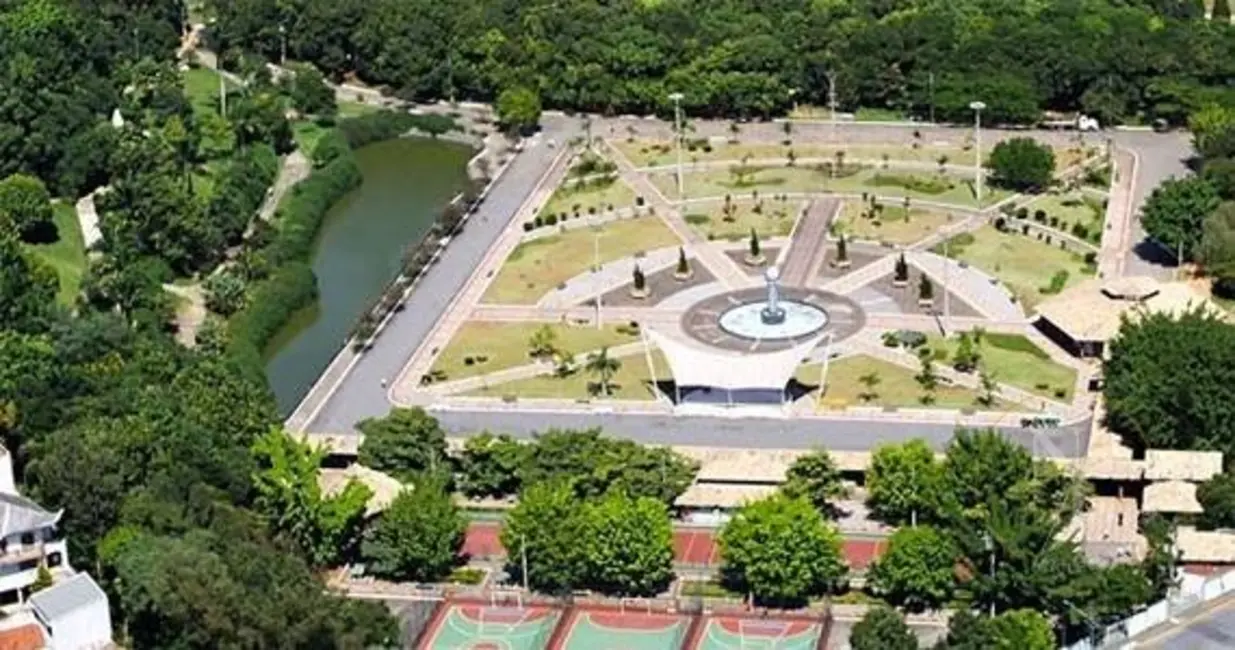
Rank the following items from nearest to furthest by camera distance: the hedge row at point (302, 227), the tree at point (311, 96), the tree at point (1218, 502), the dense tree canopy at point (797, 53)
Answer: the tree at point (1218, 502) < the hedge row at point (302, 227) < the dense tree canopy at point (797, 53) < the tree at point (311, 96)

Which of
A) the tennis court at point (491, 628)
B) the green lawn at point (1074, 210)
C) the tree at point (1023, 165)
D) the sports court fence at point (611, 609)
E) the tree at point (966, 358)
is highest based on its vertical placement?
the tree at point (1023, 165)

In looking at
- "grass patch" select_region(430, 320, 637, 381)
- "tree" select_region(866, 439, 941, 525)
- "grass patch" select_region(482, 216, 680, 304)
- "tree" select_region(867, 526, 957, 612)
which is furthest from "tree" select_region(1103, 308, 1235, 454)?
"grass patch" select_region(482, 216, 680, 304)

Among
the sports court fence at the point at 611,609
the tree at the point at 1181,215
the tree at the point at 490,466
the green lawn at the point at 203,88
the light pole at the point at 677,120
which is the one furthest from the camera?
the green lawn at the point at 203,88

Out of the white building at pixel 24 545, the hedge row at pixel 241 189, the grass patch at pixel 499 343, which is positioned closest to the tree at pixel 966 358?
the grass patch at pixel 499 343

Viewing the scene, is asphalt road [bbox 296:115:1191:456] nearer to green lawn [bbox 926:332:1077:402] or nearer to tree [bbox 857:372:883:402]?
tree [bbox 857:372:883:402]

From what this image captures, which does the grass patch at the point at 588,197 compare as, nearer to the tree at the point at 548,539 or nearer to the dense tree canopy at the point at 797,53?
the dense tree canopy at the point at 797,53

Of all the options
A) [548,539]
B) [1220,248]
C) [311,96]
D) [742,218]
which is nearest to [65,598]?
[548,539]

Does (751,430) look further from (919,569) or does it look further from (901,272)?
(901,272)
